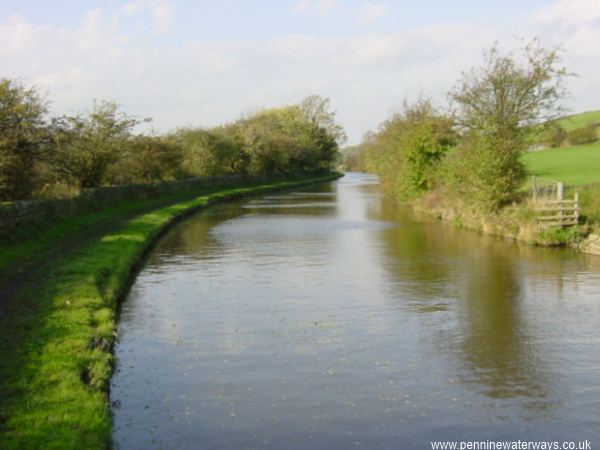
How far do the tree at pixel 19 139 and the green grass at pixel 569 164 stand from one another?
2304 cm

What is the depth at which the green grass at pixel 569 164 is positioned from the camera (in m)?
41.5

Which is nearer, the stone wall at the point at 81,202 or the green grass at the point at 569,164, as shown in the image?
the stone wall at the point at 81,202

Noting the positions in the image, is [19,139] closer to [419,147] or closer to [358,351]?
[358,351]

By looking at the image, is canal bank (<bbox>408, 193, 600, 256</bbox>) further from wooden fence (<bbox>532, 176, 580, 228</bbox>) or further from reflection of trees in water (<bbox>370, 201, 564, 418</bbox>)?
reflection of trees in water (<bbox>370, 201, 564, 418</bbox>)

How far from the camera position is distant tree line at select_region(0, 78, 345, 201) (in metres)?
27.9

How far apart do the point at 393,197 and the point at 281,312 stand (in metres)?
42.8

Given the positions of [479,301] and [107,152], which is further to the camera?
[107,152]

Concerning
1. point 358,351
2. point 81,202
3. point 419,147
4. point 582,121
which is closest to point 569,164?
point 419,147

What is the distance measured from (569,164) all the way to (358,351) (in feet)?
148

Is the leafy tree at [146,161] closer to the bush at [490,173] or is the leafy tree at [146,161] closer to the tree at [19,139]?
the tree at [19,139]

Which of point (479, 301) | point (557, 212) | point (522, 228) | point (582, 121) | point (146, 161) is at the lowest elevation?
point (479, 301)

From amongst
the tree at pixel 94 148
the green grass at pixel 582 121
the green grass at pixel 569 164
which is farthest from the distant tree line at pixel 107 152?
the green grass at pixel 582 121

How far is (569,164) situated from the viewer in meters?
52.8

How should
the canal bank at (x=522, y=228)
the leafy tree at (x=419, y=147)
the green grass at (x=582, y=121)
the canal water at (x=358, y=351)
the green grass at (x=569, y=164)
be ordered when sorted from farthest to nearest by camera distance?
1. the green grass at (x=582, y=121)
2. the leafy tree at (x=419, y=147)
3. the green grass at (x=569, y=164)
4. the canal bank at (x=522, y=228)
5. the canal water at (x=358, y=351)
